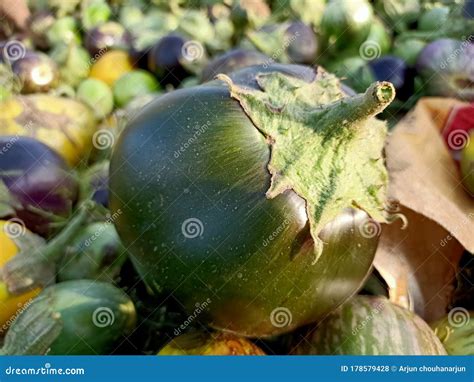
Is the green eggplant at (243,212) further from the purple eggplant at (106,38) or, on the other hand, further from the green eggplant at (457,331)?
the purple eggplant at (106,38)

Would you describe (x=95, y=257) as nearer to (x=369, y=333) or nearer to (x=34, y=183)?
(x=34, y=183)

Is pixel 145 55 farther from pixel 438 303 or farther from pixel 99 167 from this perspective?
pixel 438 303

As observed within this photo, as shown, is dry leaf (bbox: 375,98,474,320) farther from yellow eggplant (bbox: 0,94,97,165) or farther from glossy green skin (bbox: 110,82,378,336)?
yellow eggplant (bbox: 0,94,97,165)

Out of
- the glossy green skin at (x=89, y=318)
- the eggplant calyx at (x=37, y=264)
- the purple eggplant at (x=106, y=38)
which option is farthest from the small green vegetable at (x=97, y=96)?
the glossy green skin at (x=89, y=318)

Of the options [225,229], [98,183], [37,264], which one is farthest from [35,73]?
[225,229]

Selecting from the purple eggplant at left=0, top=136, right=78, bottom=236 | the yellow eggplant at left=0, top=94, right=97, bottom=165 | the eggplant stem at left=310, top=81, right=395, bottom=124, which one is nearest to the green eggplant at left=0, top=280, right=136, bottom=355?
the purple eggplant at left=0, top=136, right=78, bottom=236
